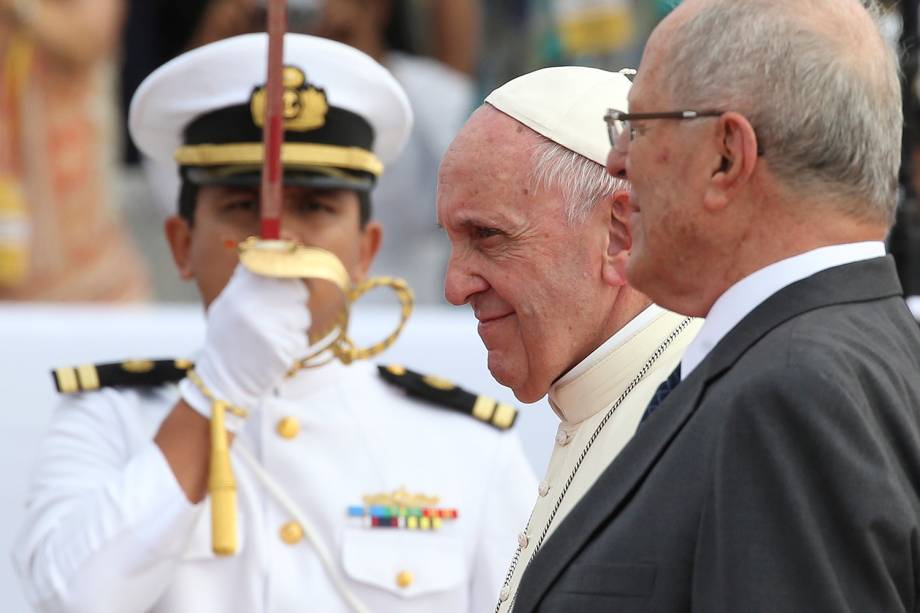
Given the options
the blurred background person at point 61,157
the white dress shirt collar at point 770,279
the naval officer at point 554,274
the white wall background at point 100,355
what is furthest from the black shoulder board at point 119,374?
the blurred background person at point 61,157

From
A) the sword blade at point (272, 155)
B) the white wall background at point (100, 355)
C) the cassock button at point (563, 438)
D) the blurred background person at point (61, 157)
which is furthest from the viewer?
the blurred background person at point (61, 157)

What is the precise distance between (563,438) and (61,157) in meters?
3.58

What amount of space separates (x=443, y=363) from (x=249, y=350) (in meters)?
1.37

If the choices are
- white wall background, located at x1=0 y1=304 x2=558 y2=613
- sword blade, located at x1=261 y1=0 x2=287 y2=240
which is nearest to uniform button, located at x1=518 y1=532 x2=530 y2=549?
sword blade, located at x1=261 y1=0 x2=287 y2=240

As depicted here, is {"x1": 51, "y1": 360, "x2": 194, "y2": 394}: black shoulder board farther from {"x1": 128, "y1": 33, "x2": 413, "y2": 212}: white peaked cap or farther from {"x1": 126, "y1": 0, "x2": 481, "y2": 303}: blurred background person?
{"x1": 126, "y1": 0, "x2": 481, "y2": 303}: blurred background person

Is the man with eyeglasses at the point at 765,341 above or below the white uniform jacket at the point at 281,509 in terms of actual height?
above

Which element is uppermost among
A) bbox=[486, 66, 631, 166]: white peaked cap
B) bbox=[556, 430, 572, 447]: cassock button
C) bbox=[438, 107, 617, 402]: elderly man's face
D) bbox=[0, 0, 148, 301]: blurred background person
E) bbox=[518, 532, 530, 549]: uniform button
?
bbox=[486, 66, 631, 166]: white peaked cap

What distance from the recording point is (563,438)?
232 centimetres

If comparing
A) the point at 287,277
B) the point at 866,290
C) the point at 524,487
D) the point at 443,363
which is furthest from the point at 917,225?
the point at 866,290

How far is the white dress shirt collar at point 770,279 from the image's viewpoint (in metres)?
1.61

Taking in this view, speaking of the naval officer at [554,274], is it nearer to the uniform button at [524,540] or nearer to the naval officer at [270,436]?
the uniform button at [524,540]

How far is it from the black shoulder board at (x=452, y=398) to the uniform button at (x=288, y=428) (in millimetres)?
238

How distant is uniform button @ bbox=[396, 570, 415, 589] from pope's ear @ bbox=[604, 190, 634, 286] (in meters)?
0.88

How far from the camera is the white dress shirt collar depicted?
1.61 m
